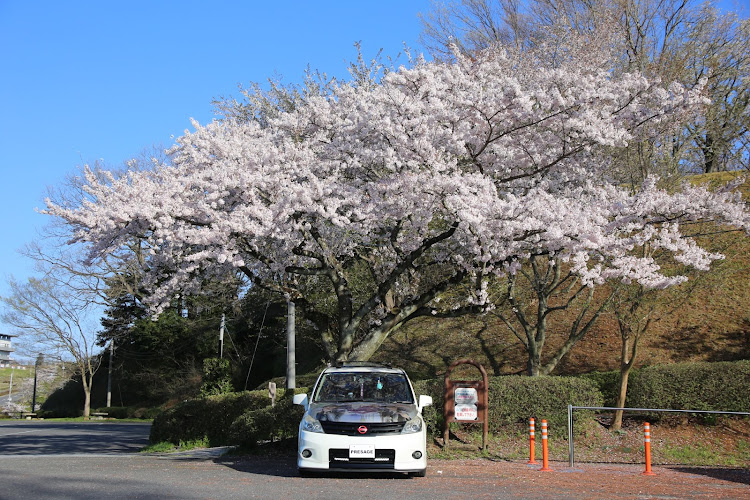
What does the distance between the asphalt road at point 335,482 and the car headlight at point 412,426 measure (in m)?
0.73

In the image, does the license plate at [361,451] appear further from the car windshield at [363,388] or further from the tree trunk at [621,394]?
the tree trunk at [621,394]

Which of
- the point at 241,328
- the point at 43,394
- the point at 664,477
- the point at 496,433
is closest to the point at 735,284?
the point at 496,433

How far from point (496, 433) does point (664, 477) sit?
13.9ft

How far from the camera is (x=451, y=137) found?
14.2m

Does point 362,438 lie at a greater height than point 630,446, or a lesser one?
greater

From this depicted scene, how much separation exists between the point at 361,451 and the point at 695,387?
Result: 907 cm

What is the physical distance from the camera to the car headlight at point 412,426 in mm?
10281

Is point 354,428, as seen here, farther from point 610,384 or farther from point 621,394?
point 610,384

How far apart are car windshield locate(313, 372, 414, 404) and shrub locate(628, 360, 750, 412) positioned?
7055 millimetres

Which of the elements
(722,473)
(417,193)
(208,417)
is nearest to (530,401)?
(722,473)

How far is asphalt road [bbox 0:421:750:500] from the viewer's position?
28.8 feet

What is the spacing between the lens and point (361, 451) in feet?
32.6

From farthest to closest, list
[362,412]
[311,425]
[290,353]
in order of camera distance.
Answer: [290,353], [362,412], [311,425]

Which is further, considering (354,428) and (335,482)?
(354,428)
